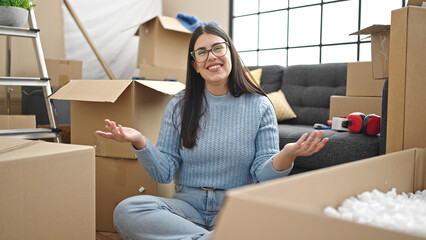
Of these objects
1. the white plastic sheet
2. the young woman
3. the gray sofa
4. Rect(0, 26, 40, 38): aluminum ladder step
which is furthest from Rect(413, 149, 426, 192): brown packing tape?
the white plastic sheet

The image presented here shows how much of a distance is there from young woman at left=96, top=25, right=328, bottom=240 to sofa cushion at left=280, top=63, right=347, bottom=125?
1283mm

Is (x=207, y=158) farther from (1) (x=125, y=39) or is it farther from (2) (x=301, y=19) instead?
(1) (x=125, y=39)

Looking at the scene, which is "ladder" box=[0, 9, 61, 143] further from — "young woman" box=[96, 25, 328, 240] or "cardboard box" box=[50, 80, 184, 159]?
"young woman" box=[96, 25, 328, 240]

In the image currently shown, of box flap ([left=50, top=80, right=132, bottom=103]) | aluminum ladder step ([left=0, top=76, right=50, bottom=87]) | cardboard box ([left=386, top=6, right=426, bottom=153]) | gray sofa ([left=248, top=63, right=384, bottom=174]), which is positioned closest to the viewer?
cardboard box ([left=386, top=6, right=426, bottom=153])

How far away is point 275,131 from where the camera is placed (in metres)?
1.45

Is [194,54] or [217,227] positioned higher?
[194,54]

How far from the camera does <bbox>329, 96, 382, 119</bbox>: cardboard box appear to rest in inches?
84.1

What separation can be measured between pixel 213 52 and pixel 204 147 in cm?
34

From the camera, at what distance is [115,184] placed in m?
1.84

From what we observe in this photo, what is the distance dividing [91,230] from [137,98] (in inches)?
34.0

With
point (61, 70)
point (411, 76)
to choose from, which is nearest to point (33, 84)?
point (61, 70)

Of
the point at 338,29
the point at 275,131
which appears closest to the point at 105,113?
the point at 275,131

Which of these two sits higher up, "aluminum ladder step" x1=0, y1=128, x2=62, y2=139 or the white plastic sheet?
the white plastic sheet

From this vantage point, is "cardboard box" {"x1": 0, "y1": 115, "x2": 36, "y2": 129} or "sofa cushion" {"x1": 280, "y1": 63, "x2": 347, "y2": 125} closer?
"cardboard box" {"x1": 0, "y1": 115, "x2": 36, "y2": 129}
